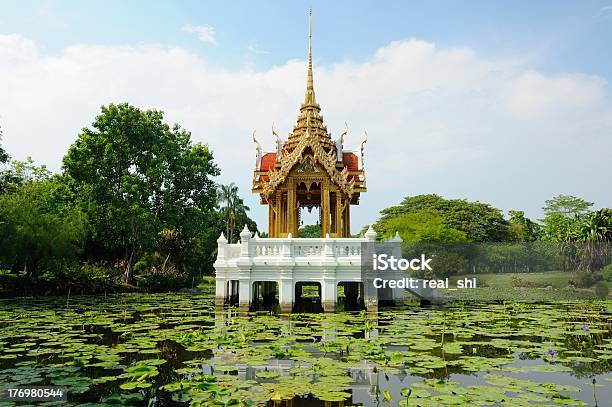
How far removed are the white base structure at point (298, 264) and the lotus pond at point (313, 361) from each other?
1.83 meters

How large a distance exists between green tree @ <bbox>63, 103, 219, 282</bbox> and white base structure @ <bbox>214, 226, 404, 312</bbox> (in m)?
14.6

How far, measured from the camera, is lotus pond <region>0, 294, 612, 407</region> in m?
5.60

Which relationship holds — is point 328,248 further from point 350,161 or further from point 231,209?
point 231,209

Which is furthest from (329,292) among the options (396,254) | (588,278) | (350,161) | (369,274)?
(588,278)

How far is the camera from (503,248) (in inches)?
1403

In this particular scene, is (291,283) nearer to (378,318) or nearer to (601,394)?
(378,318)

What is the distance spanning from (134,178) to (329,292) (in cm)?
1791

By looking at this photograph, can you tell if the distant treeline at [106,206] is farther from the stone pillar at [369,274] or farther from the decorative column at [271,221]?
the stone pillar at [369,274]

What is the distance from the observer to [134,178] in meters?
27.8

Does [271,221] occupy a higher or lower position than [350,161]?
lower

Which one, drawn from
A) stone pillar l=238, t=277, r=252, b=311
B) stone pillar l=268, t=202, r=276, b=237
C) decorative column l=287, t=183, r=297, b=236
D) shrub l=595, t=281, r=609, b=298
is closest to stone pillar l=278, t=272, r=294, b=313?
stone pillar l=238, t=277, r=252, b=311

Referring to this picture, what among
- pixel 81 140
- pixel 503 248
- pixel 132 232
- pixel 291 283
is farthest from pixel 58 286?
pixel 503 248

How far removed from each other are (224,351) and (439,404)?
172 inches

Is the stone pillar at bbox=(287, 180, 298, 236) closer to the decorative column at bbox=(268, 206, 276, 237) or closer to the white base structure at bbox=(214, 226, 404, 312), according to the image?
the decorative column at bbox=(268, 206, 276, 237)
